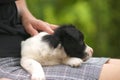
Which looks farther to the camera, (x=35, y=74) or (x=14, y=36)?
(x=14, y=36)

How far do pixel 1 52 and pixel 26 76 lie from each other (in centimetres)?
15

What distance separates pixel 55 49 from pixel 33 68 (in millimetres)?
118

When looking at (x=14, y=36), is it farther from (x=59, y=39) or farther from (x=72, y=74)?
(x=72, y=74)

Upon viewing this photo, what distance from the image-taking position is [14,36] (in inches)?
59.2

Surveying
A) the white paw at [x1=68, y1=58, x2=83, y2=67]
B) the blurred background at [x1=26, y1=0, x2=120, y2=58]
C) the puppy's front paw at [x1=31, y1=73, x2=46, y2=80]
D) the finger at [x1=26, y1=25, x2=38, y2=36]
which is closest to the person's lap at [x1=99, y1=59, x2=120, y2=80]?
the white paw at [x1=68, y1=58, x2=83, y2=67]

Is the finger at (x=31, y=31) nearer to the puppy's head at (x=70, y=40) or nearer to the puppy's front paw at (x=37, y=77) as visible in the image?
the puppy's head at (x=70, y=40)

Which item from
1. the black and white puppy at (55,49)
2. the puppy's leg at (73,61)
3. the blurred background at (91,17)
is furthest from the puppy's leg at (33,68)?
the blurred background at (91,17)

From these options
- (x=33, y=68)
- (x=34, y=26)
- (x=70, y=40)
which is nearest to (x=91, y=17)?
(x=34, y=26)

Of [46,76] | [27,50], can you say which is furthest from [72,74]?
[27,50]

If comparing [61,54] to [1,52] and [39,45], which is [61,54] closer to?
[39,45]

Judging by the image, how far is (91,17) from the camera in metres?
2.83

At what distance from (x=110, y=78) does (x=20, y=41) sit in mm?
356

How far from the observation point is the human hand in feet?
5.18

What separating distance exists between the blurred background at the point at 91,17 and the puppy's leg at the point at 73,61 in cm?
125
